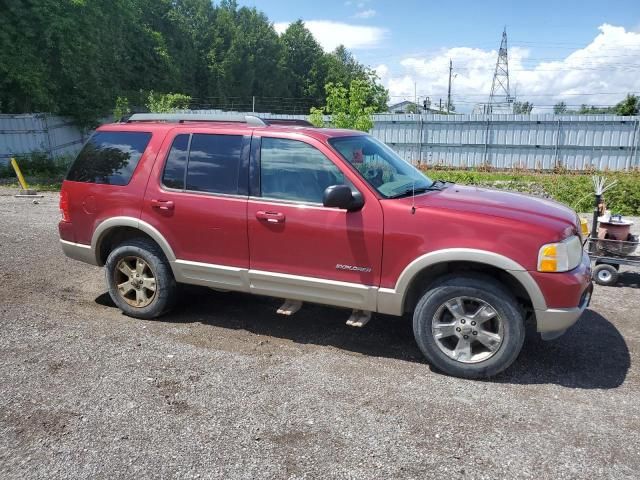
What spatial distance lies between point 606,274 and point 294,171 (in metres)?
4.47

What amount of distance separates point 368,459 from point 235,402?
1098 millimetres

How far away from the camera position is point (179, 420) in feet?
11.6

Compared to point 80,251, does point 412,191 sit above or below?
above

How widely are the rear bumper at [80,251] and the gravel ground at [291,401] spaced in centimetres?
57

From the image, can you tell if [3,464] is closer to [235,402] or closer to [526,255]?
[235,402]

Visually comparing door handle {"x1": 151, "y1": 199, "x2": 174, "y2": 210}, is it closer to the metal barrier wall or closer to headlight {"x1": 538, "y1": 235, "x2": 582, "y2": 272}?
headlight {"x1": 538, "y1": 235, "x2": 582, "y2": 272}

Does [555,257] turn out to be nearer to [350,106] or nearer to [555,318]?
[555,318]

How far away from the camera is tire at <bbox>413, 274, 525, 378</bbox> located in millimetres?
4004

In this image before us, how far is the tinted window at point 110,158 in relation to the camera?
5.28 m

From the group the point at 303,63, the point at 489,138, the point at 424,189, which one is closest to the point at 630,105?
the point at 489,138

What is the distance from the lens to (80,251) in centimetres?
558

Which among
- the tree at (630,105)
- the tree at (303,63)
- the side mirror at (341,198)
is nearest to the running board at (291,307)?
the side mirror at (341,198)

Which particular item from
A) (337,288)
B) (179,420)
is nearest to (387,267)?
(337,288)

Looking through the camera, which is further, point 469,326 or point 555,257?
point 469,326
